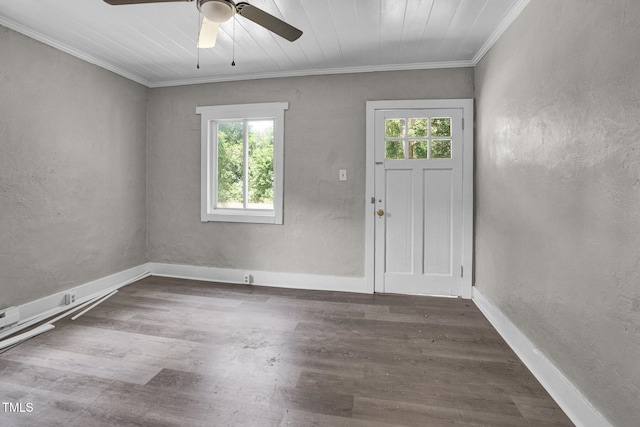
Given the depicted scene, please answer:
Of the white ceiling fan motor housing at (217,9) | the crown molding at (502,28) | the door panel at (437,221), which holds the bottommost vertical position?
the door panel at (437,221)

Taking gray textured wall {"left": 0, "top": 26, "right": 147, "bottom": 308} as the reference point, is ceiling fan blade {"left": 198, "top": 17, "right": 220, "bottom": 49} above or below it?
above

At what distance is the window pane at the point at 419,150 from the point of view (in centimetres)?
327

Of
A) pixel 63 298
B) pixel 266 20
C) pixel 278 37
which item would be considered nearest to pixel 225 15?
pixel 266 20

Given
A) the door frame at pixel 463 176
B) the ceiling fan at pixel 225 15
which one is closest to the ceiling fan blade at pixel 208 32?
the ceiling fan at pixel 225 15

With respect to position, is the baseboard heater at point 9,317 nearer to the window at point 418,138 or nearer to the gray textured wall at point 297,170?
the gray textured wall at point 297,170

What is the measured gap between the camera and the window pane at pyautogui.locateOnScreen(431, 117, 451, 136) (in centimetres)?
324

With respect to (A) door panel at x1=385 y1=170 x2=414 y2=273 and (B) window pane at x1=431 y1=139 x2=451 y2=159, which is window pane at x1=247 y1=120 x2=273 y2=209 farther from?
(B) window pane at x1=431 y1=139 x2=451 y2=159

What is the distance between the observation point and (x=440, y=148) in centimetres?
324

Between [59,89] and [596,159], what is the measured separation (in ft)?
13.3

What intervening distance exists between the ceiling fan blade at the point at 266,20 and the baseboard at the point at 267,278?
8.03 ft

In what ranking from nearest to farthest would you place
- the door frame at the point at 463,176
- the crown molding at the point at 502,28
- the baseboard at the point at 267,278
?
the crown molding at the point at 502,28
the door frame at the point at 463,176
the baseboard at the point at 267,278

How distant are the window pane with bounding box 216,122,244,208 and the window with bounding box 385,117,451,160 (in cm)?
177

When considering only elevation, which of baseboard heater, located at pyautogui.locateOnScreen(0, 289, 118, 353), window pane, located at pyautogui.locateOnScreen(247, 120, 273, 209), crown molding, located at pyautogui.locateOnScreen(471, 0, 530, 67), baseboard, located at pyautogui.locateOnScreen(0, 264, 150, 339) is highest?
crown molding, located at pyautogui.locateOnScreen(471, 0, 530, 67)

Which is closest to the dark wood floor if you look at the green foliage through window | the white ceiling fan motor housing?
the green foliage through window
